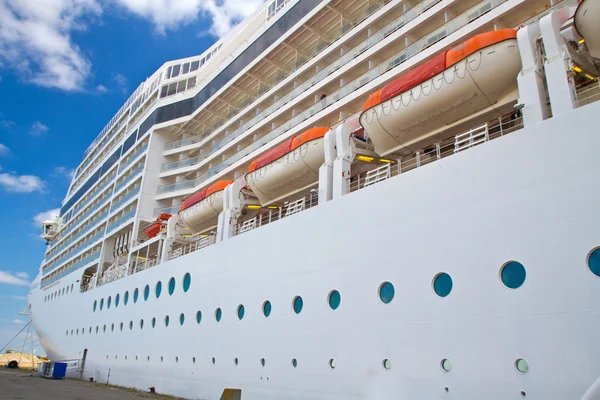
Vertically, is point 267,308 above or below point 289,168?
below

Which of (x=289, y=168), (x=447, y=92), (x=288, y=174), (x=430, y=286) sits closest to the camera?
(x=430, y=286)

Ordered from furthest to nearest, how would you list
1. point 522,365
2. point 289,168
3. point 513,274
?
1. point 289,168
2. point 513,274
3. point 522,365

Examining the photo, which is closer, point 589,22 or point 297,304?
point 589,22

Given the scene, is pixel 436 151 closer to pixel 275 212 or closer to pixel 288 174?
pixel 288 174

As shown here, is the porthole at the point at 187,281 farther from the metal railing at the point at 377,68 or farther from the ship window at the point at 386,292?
the ship window at the point at 386,292

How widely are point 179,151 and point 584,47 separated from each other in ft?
55.8

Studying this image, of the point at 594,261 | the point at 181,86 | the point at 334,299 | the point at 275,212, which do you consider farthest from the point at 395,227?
the point at 181,86

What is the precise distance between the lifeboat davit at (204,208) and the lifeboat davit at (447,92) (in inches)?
240

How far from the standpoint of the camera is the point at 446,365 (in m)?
6.20

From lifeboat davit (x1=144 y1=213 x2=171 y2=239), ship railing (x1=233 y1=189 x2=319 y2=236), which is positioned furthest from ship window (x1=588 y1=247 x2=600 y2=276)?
lifeboat davit (x1=144 y1=213 x2=171 y2=239)

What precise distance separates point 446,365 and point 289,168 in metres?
6.18

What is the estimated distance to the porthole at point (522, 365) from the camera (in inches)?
214

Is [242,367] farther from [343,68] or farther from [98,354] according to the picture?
[98,354]

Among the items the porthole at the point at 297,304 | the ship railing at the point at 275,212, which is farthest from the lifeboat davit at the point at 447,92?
the porthole at the point at 297,304
